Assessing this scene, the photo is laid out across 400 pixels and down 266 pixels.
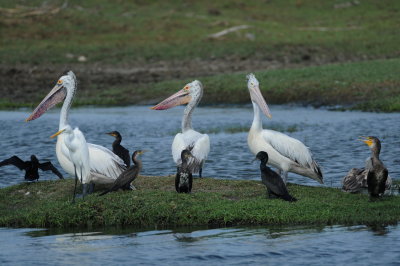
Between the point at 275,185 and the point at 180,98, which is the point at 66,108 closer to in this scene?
the point at 180,98

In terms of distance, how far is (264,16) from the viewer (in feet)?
137

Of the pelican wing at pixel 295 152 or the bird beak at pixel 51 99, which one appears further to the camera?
the bird beak at pixel 51 99

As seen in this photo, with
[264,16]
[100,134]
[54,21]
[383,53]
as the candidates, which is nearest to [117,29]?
[54,21]

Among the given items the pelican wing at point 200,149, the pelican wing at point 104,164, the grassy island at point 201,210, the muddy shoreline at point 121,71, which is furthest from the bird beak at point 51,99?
the muddy shoreline at point 121,71

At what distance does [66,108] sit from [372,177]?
4580mm

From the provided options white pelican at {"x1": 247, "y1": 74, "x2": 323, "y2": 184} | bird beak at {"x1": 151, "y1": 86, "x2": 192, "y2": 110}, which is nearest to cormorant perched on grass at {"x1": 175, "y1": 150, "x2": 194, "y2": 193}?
white pelican at {"x1": 247, "y1": 74, "x2": 323, "y2": 184}

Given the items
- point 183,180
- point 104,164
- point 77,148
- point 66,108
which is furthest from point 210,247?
point 66,108

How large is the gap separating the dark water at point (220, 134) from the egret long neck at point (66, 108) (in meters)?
2.03

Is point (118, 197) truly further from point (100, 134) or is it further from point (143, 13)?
point (143, 13)

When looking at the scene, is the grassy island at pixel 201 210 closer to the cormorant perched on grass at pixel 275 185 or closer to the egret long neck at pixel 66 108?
the cormorant perched on grass at pixel 275 185

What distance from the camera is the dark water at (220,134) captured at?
1446cm

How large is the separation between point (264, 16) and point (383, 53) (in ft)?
34.8

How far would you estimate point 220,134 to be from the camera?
19.2 m

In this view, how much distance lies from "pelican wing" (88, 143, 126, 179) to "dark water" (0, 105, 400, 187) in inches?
110
